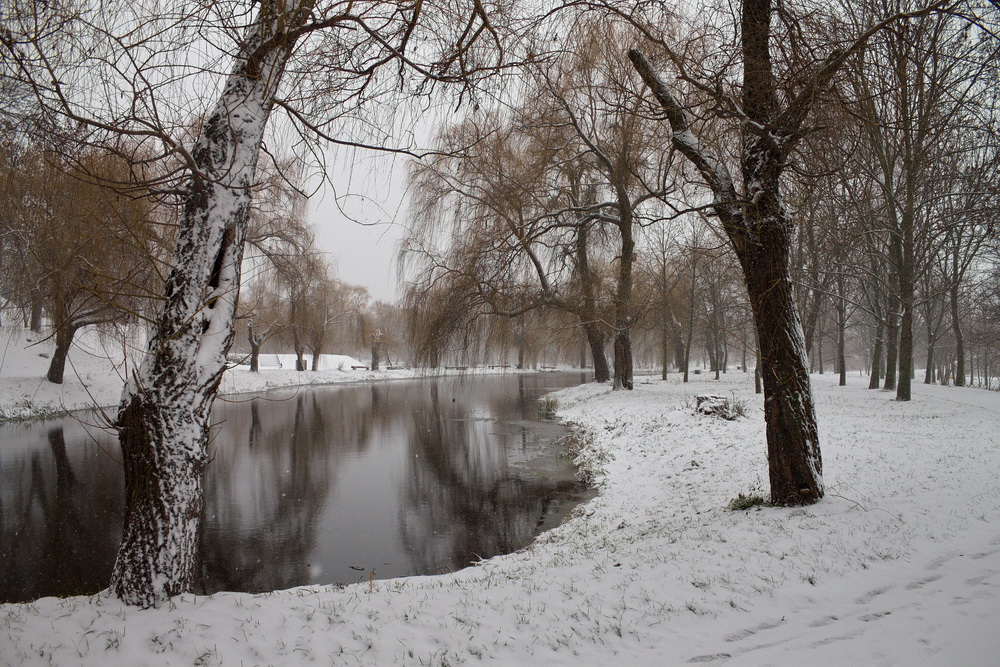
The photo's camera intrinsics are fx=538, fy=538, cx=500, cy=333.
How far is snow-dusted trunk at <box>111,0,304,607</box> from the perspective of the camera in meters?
3.37

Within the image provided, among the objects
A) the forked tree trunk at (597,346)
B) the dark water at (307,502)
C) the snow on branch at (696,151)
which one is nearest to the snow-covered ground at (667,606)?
the dark water at (307,502)

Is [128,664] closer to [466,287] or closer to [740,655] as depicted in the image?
[740,655]

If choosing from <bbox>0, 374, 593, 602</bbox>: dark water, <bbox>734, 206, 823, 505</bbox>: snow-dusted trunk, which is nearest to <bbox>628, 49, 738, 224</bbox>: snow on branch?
<bbox>734, 206, 823, 505</bbox>: snow-dusted trunk

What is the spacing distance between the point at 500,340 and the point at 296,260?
8957mm

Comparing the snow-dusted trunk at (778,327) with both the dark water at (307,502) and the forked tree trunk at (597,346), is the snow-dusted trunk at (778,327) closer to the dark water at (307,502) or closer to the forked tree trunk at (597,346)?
the dark water at (307,502)

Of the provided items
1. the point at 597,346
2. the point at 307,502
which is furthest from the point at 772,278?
the point at 597,346

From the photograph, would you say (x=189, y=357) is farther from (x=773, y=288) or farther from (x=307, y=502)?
(x=307, y=502)

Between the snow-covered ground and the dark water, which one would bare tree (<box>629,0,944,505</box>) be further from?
the dark water

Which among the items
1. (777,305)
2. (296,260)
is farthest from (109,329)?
(777,305)

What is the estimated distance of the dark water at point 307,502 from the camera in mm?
5719

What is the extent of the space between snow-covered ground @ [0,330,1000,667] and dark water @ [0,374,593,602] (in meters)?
1.08

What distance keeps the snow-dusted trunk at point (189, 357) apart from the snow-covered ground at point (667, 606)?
1.18ft

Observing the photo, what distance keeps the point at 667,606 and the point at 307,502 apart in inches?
249

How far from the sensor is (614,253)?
18.5 m
